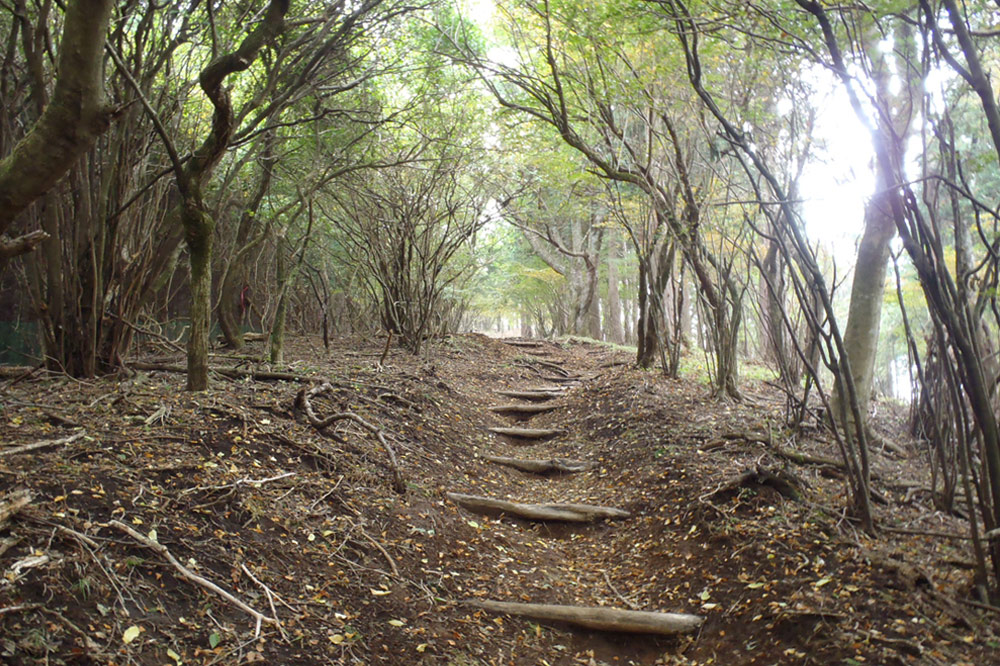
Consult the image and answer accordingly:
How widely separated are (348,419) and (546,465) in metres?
1.87

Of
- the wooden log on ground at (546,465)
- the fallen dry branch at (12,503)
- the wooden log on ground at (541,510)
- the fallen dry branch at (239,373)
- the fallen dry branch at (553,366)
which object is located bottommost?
the wooden log on ground at (541,510)

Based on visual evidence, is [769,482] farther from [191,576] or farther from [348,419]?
[191,576]

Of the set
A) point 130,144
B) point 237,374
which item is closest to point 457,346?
point 237,374

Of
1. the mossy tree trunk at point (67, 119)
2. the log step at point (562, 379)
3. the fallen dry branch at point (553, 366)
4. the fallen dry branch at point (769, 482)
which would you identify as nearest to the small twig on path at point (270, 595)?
the mossy tree trunk at point (67, 119)

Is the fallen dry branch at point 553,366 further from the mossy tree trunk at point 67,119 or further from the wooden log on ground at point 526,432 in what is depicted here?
the mossy tree trunk at point 67,119

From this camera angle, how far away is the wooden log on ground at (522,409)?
308 inches

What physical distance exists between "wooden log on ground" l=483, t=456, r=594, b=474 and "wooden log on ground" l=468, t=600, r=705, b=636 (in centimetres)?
244

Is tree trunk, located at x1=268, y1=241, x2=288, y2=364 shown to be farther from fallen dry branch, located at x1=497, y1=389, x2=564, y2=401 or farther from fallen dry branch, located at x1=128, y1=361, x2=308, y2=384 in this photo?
fallen dry branch, located at x1=497, y1=389, x2=564, y2=401

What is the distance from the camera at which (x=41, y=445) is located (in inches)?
118

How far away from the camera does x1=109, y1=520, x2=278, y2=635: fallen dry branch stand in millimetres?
2545

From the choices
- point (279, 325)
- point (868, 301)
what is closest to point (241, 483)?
point (279, 325)

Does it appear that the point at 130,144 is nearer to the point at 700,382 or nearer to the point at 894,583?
the point at 894,583

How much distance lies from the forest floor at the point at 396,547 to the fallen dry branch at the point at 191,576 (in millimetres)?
10

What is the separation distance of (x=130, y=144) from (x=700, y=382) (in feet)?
21.7
